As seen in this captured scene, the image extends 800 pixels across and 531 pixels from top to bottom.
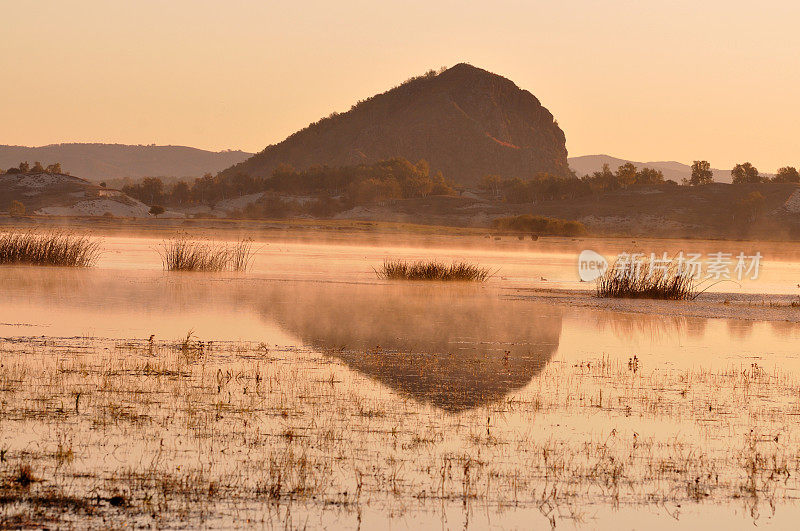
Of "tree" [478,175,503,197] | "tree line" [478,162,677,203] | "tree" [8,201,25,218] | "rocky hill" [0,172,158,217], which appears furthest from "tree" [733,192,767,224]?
"tree" [8,201,25,218]

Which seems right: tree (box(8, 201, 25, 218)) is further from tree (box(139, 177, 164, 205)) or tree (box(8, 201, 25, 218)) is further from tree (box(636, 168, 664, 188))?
tree (box(636, 168, 664, 188))

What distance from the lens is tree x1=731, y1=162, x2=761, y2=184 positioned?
540 feet

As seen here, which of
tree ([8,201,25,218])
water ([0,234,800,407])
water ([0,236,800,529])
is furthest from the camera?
tree ([8,201,25,218])

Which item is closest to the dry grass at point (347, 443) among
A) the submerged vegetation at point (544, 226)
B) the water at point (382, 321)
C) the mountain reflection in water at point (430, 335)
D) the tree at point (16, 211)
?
the mountain reflection in water at point (430, 335)

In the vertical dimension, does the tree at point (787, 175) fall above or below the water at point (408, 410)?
above

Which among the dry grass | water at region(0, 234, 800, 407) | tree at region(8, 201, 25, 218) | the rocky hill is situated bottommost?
water at region(0, 234, 800, 407)

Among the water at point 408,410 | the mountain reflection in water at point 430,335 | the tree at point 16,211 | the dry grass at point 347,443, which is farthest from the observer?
the tree at point 16,211

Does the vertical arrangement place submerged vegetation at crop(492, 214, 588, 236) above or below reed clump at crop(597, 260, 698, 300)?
above

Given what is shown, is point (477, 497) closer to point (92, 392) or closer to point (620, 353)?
point (92, 392)

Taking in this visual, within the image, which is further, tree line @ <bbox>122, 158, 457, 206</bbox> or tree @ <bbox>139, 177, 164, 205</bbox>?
tree @ <bbox>139, 177, 164, 205</bbox>

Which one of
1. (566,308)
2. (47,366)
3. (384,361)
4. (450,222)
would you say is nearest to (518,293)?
(566,308)

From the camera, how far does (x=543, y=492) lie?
9.41 meters

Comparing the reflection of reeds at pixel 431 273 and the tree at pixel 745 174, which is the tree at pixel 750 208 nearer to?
the tree at pixel 745 174

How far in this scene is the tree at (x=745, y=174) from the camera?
540 ft
